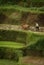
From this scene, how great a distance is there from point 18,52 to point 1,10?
240 inches

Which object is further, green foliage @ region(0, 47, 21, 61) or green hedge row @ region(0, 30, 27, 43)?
green hedge row @ region(0, 30, 27, 43)

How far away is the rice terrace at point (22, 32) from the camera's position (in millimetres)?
14445

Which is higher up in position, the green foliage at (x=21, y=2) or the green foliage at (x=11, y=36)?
the green foliage at (x=21, y=2)

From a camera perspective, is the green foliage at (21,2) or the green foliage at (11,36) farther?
the green foliage at (21,2)

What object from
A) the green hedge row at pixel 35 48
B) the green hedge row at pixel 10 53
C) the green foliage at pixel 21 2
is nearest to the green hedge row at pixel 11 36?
the green hedge row at pixel 35 48

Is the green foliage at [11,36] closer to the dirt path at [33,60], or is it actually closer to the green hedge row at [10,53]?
the green hedge row at [10,53]

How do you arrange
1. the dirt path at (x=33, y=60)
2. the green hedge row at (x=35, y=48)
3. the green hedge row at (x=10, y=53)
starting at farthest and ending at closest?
the green hedge row at (x=35, y=48), the green hedge row at (x=10, y=53), the dirt path at (x=33, y=60)

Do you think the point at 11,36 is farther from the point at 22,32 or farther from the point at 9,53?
the point at 9,53

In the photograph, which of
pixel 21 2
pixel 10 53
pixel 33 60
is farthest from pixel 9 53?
pixel 21 2

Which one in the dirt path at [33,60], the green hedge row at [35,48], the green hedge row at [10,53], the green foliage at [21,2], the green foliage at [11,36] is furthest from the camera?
the green foliage at [21,2]

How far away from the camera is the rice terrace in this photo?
14445mm

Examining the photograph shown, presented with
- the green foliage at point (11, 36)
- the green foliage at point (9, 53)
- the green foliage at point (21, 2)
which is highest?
the green foliage at point (21, 2)

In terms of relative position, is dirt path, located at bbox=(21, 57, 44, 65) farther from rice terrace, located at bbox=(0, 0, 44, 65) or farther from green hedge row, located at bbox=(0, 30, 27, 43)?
green hedge row, located at bbox=(0, 30, 27, 43)

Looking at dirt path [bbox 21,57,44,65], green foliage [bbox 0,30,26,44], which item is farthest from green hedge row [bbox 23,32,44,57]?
green foliage [bbox 0,30,26,44]
